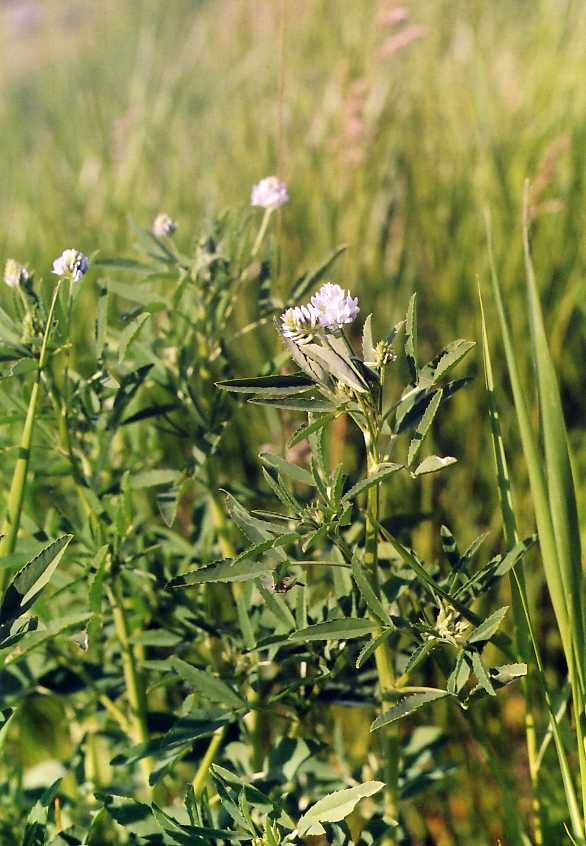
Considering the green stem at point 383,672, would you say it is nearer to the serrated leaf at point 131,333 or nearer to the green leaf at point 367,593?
the green leaf at point 367,593

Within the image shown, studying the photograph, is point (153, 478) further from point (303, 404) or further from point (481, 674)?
point (481, 674)

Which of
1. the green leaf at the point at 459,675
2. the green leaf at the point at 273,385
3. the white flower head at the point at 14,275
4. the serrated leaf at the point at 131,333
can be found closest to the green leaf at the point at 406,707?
the green leaf at the point at 459,675

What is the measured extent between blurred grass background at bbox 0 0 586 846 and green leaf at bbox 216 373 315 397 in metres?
0.39

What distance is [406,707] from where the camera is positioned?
57 centimetres

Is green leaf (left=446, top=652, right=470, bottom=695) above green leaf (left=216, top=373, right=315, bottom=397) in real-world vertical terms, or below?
below

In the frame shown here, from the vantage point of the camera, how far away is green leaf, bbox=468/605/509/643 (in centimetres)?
59

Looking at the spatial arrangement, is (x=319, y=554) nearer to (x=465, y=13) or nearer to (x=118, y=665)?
(x=118, y=665)

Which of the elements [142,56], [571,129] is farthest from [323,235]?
[142,56]

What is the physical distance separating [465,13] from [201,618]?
2.23m

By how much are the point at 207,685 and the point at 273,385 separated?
26 centimetres

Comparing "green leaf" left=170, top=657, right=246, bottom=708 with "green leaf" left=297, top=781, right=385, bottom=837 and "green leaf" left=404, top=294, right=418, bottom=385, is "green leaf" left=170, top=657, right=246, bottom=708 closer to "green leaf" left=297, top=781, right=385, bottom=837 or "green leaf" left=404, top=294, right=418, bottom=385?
"green leaf" left=297, top=781, right=385, bottom=837

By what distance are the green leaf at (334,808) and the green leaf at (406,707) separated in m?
0.05

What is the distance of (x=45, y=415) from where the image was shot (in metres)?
0.74

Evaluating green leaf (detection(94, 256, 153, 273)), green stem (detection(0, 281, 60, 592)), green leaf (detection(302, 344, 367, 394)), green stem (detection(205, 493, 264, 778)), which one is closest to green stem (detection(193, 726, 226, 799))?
green stem (detection(205, 493, 264, 778))
